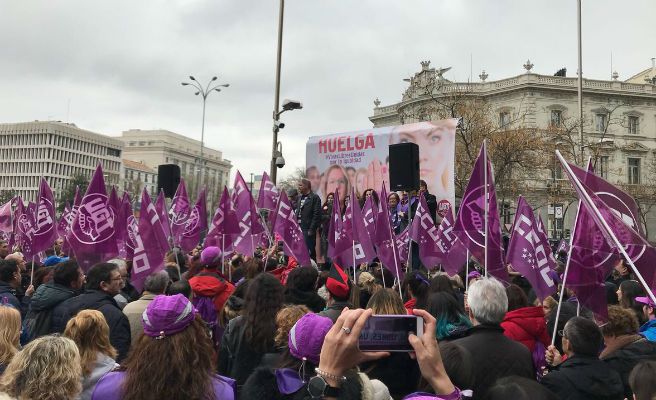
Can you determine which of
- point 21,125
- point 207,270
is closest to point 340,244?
point 207,270

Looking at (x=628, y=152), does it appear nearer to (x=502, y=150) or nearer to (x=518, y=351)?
(x=502, y=150)

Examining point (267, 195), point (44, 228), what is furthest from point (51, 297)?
point (267, 195)

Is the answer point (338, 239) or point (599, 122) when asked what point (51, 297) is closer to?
point (338, 239)

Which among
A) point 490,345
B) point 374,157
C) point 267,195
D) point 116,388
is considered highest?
point 374,157

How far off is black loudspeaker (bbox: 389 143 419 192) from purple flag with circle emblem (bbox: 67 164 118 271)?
17.4 feet

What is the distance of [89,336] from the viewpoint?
373 centimetres

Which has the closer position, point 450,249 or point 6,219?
point 450,249

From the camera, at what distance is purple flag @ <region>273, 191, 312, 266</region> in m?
11.2

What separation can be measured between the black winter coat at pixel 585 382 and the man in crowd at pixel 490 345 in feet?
0.52

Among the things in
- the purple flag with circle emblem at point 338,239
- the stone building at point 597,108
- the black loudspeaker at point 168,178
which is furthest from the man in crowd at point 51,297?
the stone building at point 597,108

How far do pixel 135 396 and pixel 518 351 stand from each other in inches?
90.3

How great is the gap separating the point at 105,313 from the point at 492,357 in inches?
122

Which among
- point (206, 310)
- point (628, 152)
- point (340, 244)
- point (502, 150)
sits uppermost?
point (628, 152)

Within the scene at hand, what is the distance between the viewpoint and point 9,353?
3662 millimetres
